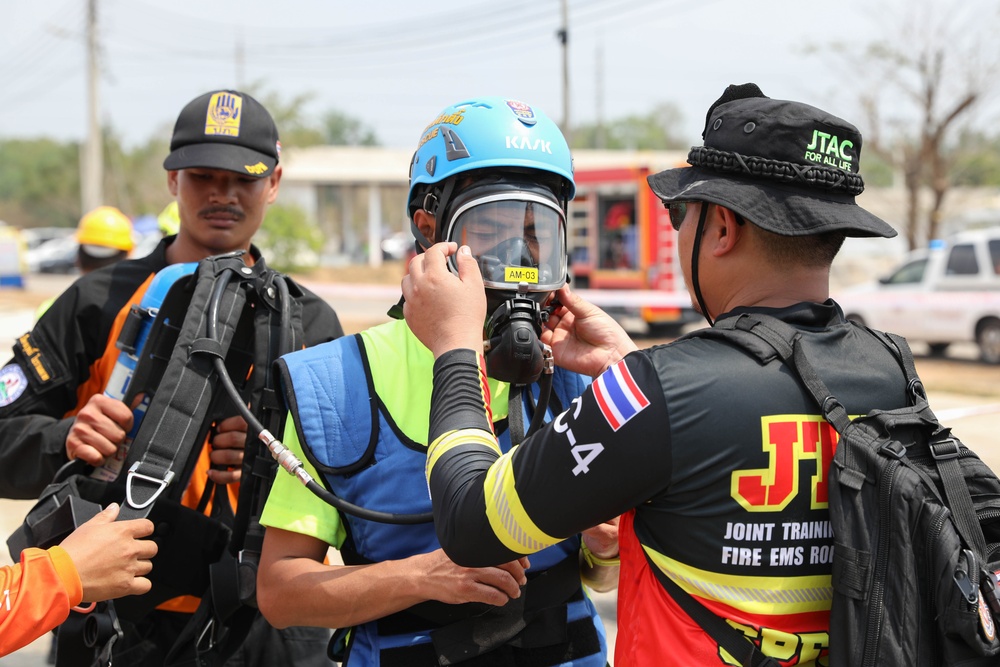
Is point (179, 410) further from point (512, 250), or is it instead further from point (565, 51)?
point (565, 51)

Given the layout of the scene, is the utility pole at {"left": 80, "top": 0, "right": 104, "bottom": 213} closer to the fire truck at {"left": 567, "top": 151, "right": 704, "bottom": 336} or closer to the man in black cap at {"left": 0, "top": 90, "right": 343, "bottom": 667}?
the fire truck at {"left": 567, "top": 151, "right": 704, "bottom": 336}

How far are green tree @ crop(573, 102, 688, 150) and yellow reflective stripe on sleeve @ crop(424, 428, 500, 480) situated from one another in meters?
87.2

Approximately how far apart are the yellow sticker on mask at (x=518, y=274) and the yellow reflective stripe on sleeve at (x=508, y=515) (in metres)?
0.50

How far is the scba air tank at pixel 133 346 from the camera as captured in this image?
2.50m

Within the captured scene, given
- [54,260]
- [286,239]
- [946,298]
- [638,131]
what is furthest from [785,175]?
[638,131]

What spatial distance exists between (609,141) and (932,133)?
6937 cm

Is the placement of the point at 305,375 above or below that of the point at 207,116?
below

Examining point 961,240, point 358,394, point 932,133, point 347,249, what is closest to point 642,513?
point 358,394

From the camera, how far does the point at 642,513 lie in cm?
172

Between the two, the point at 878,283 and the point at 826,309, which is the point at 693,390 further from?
the point at 878,283

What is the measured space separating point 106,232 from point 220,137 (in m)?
4.64

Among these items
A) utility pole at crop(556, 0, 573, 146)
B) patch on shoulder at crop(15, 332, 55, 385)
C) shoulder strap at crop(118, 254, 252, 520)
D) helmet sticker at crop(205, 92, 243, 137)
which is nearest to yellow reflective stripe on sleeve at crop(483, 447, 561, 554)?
shoulder strap at crop(118, 254, 252, 520)

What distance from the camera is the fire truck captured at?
17.4 m

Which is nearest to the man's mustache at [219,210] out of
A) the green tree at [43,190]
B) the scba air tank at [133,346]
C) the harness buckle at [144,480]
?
the scba air tank at [133,346]
